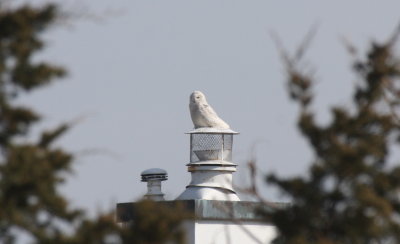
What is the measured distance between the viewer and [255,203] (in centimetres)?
6969

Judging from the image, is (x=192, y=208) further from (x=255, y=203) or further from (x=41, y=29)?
(x=41, y=29)

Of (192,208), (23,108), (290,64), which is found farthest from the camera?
(192,208)

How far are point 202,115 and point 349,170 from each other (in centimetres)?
3145

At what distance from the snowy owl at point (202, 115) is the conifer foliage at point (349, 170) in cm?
3075

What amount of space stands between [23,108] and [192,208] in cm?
3304

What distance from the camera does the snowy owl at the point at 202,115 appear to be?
233 ft

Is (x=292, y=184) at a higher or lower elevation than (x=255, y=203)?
lower

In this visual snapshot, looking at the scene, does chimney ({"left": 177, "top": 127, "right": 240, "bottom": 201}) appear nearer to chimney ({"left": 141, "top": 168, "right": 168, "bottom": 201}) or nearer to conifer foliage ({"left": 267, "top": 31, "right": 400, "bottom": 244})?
chimney ({"left": 141, "top": 168, "right": 168, "bottom": 201})

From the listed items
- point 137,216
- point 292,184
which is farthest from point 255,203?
point 137,216

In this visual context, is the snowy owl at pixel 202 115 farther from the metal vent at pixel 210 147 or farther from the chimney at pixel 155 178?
the chimney at pixel 155 178

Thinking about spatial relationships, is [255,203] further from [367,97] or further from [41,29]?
[41,29]

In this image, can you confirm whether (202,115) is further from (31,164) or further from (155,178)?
(31,164)

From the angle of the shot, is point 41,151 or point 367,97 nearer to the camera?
point 41,151

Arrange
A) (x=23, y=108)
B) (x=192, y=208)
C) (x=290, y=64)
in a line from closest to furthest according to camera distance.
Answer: (x=23, y=108) → (x=290, y=64) → (x=192, y=208)
